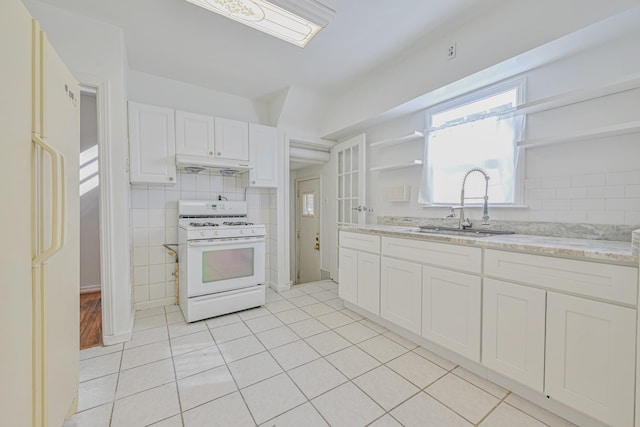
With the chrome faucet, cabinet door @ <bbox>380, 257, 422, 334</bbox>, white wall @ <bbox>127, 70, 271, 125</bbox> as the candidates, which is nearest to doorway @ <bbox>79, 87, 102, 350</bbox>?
white wall @ <bbox>127, 70, 271, 125</bbox>

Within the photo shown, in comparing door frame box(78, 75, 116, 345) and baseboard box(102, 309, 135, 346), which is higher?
door frame box(78, 75, 116, 345)

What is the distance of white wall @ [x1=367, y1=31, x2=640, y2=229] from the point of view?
1.55 meters

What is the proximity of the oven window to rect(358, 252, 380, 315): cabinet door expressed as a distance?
119cm

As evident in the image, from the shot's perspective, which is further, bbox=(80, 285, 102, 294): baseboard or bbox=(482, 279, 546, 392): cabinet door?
bbox=(80, 285, 102, 294): baseboard

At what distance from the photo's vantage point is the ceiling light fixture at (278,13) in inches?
68.2

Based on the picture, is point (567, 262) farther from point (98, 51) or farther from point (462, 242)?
point (98, 51)

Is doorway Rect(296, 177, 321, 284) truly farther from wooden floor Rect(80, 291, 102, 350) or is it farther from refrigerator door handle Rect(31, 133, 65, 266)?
refrigerator door handle Rect(31, 133, 65, 266)

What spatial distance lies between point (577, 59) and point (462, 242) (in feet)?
4.67

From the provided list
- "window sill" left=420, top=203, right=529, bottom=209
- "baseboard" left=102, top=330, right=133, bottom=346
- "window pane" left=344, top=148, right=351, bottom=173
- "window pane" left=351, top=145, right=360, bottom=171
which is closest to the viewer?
"window sill" left=420, top=203, right=529, bottom=209

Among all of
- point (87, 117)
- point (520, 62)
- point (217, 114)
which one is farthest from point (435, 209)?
point (87, 117)

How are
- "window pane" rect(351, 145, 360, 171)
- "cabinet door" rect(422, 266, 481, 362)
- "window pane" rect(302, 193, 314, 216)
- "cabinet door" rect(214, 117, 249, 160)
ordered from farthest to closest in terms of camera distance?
"window pane" rect(302, 193, 314, 216) → "window pane" rect(351, 145, 360, 171) → "cabinet door" rect(214, 117, 249, 160) → "cabinet door" rect(422, 266, 481, 362)

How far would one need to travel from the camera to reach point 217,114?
326 cm

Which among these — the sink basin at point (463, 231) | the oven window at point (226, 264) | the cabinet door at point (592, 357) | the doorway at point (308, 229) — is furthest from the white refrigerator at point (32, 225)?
the doorway at point (308, 229)

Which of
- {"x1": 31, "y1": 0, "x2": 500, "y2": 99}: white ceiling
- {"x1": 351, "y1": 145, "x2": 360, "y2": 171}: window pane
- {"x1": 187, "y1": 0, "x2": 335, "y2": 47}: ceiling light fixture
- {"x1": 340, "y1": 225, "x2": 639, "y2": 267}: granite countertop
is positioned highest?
{"x1": 31, "y1": 0, "x2": 500, "y2": 99}: white ceiling
